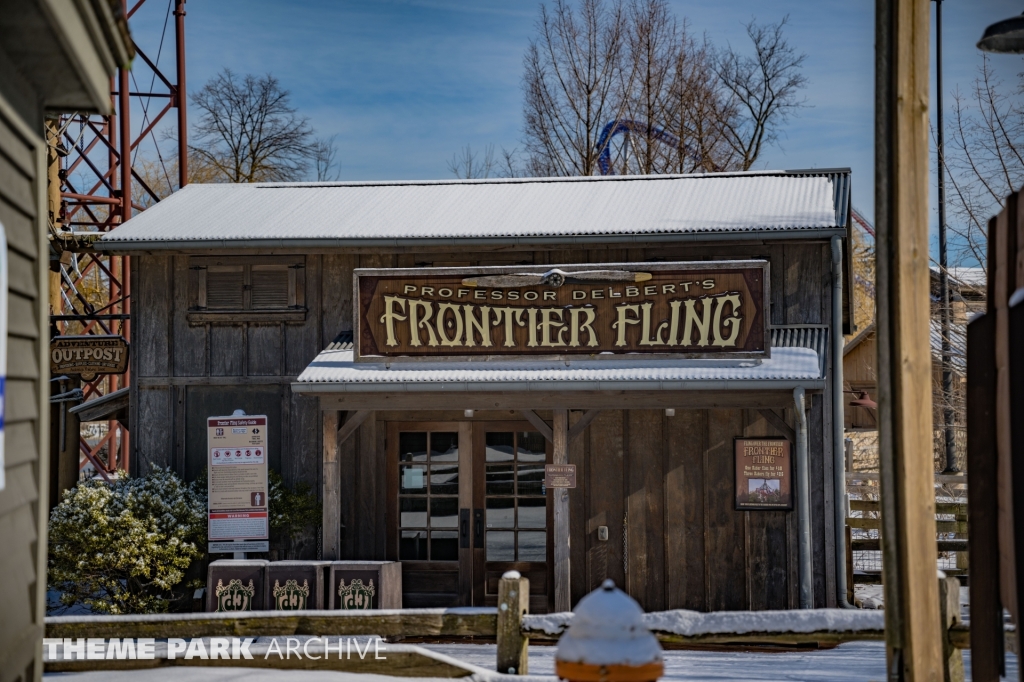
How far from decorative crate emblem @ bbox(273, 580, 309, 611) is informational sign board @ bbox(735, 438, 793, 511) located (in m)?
5.05

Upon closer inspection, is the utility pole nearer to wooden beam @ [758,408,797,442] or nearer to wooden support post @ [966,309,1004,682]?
wooden beam @ [758,408,797,442]

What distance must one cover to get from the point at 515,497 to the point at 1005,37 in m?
8.14

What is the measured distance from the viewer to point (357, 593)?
11.5 meters

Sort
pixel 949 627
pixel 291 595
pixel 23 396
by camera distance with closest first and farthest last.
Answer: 1. pixel 23 396
2. pixel 949 627
3. pixel 291 595

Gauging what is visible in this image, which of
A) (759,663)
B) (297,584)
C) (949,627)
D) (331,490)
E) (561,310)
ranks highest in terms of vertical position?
(561,310)

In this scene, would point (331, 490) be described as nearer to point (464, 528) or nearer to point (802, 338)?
point (464, 528)

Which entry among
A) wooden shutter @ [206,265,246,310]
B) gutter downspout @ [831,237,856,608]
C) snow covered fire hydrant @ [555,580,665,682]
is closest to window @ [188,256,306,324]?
wooden shutter @ [206,265,246,310]

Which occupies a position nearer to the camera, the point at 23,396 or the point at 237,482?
the point at 23,396

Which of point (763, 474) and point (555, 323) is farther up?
point (555, 323)

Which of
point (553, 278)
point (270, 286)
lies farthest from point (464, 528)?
point (270, 286)

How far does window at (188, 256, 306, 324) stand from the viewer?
534 inches

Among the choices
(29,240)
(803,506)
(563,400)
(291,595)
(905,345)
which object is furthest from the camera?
(563,400)

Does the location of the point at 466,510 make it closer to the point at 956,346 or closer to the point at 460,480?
the point at 460,480

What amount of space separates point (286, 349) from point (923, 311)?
957 cm
